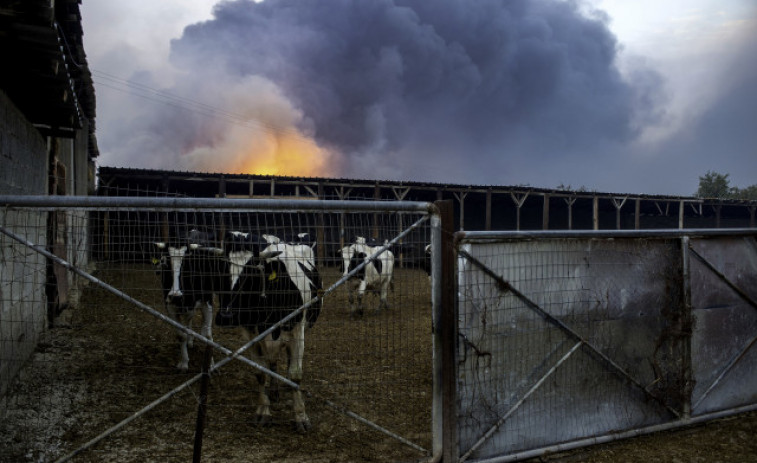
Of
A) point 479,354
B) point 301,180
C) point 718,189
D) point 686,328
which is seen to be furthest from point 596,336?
point 718,189

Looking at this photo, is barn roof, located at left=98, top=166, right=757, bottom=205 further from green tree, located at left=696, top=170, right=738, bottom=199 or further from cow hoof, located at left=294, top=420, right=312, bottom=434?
green tree, located at left=696, top=170, right=738, bottom=199

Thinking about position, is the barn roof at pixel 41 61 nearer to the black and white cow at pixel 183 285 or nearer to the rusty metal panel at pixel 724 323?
the black and white cow at pixel 183 285

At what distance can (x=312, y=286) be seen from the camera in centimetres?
521

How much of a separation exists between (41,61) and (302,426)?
4201mm

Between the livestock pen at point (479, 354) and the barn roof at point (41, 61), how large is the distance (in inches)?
58.1

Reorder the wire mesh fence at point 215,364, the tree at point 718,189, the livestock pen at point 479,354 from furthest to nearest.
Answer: the tree at point 718,189 < the livestock pen at point 479,354 < the wire mesh fence at point 215,364

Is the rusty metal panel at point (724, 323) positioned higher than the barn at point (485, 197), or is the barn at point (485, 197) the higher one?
the barn at point (485, 197)

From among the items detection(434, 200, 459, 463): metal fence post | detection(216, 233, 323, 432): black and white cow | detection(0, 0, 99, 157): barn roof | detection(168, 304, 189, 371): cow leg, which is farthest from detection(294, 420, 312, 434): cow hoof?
detection(0, 0, 99, 157): barn roof

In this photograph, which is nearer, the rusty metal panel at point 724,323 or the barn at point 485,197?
the rusty metal panel at point 724,323

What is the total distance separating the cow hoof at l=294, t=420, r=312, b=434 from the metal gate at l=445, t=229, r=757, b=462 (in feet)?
4.66

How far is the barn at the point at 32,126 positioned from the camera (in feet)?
12.6

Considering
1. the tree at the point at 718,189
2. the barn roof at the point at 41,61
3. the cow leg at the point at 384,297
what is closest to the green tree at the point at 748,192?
the tree at the point at 718,189

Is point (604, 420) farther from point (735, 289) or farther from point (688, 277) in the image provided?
point (735, 289)

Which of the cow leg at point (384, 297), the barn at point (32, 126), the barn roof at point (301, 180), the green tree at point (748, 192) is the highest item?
the green tree at point (748, 192)
